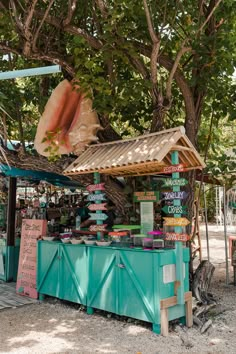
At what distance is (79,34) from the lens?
6027 millimetres

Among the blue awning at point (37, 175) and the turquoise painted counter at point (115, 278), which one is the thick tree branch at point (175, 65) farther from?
the blue awning at point (37, 175)

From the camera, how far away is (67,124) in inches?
249

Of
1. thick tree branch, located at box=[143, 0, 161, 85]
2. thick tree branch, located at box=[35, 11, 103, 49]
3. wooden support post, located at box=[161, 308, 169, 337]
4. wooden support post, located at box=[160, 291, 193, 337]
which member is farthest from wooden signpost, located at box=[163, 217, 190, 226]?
thick tree branch, located at box=[35, 11, 103, 49]

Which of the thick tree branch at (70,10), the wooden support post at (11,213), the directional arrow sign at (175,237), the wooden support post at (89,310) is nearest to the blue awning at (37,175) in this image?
the wooden support post at (11,213)

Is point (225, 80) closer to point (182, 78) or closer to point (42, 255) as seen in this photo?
point (182, 78)

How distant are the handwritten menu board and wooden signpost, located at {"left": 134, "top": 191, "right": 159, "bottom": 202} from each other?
1805 mm

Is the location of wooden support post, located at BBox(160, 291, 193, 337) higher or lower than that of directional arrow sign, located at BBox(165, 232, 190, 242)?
lower

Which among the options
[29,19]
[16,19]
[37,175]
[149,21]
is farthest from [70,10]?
[37,175]

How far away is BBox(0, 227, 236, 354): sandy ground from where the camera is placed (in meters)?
4.19

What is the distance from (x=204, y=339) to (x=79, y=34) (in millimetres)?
4775

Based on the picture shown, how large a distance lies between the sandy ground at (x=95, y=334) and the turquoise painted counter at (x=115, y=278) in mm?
195

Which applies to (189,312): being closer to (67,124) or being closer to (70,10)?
(67,124)

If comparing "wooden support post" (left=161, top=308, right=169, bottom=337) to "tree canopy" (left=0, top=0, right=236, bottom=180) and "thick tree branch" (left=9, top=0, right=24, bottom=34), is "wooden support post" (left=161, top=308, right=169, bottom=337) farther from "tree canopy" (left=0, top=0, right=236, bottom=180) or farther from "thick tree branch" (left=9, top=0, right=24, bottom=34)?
"thick tree branch" (left=9, top=0, right=24, bottom=34)

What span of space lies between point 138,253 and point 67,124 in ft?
8.73
